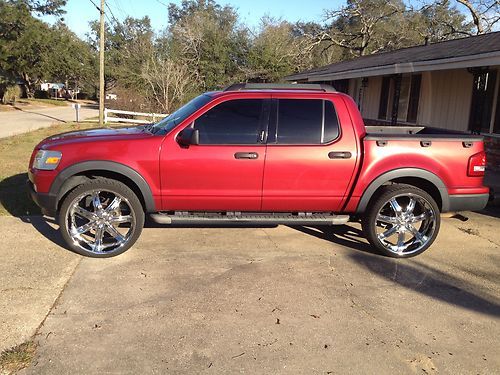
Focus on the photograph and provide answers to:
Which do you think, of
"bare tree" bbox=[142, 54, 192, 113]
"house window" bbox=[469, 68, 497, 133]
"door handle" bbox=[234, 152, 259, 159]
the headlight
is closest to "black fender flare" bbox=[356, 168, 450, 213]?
"door handle" bbox=[234, 152, 259, 159]

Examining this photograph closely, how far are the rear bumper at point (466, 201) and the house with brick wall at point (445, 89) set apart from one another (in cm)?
539

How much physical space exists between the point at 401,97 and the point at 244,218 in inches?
541

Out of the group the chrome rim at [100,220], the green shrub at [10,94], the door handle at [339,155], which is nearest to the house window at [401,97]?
the door handle at [339,155]

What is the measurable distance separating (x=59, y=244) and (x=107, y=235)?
1.79 feet

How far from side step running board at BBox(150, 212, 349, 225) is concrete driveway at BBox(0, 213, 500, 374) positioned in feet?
1.28

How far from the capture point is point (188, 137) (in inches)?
191

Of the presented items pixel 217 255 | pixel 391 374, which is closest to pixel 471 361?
pixel 391 374

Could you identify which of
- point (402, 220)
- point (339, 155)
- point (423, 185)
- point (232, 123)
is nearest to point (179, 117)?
point (232, 123)

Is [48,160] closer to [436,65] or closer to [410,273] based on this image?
[410,273]

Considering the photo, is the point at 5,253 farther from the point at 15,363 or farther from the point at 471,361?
the point at 471,361

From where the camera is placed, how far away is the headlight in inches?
193

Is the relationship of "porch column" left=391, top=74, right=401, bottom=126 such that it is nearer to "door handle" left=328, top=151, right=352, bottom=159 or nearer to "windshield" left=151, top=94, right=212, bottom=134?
"door handle" left=328, top=151, right=352, bottom=159

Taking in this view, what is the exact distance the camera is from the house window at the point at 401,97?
52.1 feet

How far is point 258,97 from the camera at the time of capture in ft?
16.9
